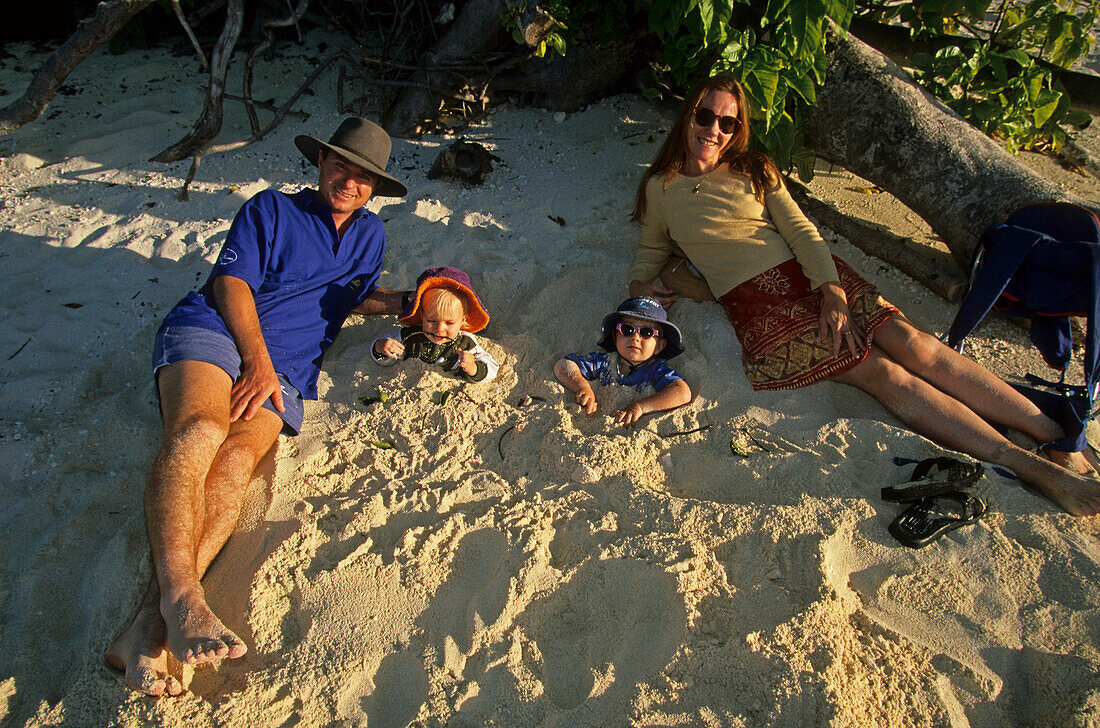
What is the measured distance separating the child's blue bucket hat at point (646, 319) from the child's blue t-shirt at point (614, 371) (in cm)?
9

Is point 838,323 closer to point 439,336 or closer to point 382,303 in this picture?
point 439,336

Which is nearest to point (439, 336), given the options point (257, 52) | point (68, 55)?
point (257, 52)

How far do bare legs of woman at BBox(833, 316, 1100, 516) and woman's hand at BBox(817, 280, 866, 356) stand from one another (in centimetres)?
9

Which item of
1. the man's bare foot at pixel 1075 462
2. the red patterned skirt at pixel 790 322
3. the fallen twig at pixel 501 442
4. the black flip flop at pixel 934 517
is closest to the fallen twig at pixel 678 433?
the red patterned skirt at pixel 790 322

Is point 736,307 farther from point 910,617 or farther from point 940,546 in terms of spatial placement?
point 910,617

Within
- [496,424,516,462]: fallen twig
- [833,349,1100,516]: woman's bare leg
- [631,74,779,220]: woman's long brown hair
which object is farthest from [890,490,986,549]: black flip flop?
[631,74,779,220]: woman's long brown hair

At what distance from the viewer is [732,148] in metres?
3.42

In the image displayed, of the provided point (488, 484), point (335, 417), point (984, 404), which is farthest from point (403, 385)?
point (984, 404)

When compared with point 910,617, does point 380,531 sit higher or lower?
lower

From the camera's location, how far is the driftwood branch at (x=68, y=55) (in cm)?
416

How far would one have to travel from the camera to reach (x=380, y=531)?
2455 millimetres

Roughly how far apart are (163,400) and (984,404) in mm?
3468

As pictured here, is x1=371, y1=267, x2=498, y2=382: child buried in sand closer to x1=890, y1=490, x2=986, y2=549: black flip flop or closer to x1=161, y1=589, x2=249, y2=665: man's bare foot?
x1=161, y1=589, x2=249, y2=665: man's bare foot

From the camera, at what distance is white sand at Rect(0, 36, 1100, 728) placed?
1999mm
